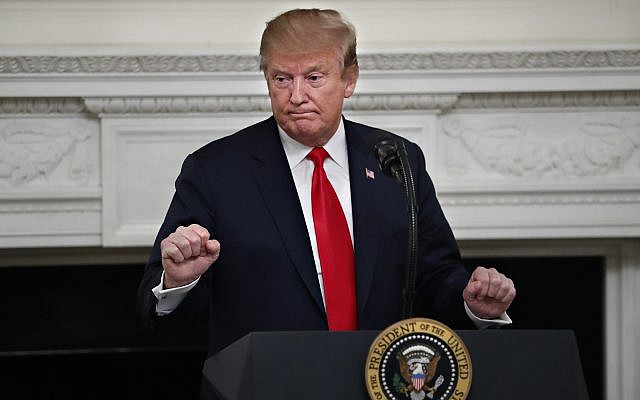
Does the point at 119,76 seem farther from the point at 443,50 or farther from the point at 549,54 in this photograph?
the point at 549,54

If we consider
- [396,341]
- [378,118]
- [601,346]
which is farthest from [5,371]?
[396,341]

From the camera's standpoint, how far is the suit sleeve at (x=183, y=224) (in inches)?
74.9

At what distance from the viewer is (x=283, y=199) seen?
6.82 feet

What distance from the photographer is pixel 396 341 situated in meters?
1.52

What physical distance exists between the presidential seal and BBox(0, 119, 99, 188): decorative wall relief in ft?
6.76

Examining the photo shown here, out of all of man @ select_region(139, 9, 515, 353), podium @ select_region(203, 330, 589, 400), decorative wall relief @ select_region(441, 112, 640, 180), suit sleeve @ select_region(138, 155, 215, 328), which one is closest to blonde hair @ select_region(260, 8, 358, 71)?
man @ select_region(139, 9, 515, 353)

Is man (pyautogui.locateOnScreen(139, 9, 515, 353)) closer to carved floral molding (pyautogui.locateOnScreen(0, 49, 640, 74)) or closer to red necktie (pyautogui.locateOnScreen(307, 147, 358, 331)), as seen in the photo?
red necktie (pyautogui.locateOnScreen(307, 147, 358, 331))

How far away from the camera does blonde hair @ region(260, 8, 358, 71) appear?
78.9 inches

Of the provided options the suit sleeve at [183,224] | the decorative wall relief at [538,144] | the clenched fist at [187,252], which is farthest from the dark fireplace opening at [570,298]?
the clenched fist at [187,252]

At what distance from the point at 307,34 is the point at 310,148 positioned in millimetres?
231

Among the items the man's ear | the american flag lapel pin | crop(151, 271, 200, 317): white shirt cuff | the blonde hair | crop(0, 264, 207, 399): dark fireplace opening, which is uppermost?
the blonde hair

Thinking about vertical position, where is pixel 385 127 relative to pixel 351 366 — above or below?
above

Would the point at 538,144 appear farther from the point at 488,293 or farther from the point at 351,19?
the point at 488,293

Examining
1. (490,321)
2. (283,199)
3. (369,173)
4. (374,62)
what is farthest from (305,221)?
(374,62)
